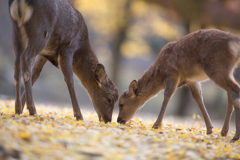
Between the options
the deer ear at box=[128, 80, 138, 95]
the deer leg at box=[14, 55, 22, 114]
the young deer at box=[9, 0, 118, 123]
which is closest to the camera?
the young deer at box=[9, 0, 118, 123]

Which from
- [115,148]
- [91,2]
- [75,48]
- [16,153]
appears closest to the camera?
[16,153]

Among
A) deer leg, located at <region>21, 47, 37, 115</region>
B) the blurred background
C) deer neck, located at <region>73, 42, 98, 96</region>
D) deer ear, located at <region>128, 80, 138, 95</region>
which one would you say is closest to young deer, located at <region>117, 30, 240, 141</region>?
deer ear, located at <region>128, 80, 138, 95</region>

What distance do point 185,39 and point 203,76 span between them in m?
0.82

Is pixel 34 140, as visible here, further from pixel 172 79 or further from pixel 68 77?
pixel 172 79

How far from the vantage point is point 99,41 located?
15.7 metres

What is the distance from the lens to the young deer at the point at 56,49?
4758mm

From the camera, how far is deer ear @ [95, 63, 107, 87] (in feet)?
19.1

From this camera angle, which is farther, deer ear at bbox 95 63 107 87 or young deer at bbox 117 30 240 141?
deer ear at bbox 95 63 107 87

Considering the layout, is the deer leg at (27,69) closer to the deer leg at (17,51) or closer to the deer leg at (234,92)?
the deer leg at (17,51)

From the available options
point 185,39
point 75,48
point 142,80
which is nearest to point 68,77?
point 75,48

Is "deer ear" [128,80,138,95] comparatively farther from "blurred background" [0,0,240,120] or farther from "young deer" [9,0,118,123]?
"blurred background" [0,0,240,120]

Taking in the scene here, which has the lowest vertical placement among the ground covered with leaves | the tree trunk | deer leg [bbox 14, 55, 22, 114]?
the ground covered with leaves

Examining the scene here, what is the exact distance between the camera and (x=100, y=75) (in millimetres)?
5938

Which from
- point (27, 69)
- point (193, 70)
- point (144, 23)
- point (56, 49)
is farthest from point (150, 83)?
point (144, 23)
